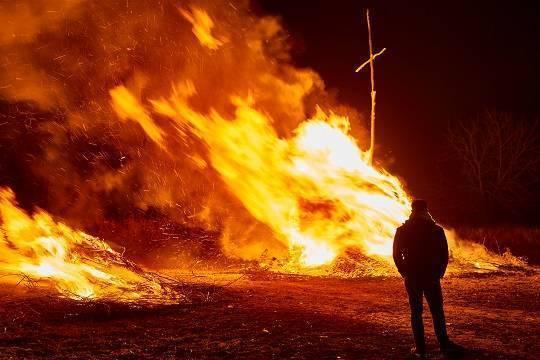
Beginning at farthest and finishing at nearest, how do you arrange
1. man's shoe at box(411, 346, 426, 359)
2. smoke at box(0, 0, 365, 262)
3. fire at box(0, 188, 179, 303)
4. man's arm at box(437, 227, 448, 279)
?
smoke at box(0, 0, 365, 262), fire at box(0, 188, 179, 303), man's arm at box(437, 227, 448, 279), man's shoe at box(411, 346, 426, 359)

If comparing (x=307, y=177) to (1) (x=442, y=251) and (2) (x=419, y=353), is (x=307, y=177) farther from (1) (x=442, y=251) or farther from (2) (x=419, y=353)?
(2) (x=419, y=353)

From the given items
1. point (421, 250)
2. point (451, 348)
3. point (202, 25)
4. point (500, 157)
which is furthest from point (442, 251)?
point (500, 157)

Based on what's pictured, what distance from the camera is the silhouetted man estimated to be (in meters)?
5.44

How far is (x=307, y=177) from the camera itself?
12.8 m

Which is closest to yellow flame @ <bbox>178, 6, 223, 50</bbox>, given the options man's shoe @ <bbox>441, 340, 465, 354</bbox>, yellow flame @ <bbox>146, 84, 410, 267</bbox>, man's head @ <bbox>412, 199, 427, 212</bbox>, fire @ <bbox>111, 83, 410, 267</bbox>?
fire @ <bbox>111, 83, 410, 267</bbox>

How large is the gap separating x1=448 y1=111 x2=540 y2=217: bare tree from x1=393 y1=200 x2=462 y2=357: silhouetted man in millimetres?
27001

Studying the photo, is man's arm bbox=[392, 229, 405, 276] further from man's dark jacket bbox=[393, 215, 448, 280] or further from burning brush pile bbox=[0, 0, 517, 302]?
burning brush pile bbox=[0, 0, 517, 302]

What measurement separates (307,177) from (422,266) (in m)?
7.47

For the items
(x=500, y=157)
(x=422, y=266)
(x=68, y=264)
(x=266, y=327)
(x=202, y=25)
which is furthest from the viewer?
(x=500, y=157)

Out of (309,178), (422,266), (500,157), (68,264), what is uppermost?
(500,157)

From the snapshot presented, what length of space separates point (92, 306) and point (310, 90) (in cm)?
924

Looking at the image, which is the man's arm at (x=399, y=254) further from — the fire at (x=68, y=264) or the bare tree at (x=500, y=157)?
the bare tree at (x=500, y=157)

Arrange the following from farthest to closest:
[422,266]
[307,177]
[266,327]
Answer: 1. [307,177]
2. [266,327]
3. [422,266]

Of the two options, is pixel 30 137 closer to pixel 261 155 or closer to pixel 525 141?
pixel 261 155
